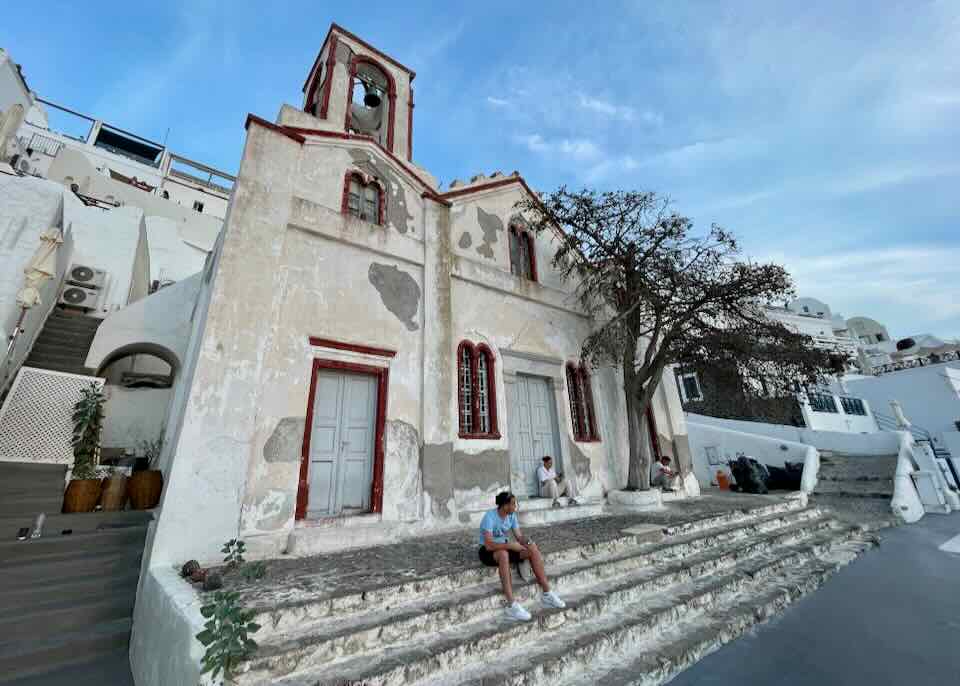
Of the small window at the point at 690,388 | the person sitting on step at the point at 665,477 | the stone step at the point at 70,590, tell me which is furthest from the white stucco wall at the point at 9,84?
the small window at the point at 690,388

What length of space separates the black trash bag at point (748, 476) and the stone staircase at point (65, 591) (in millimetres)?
15080

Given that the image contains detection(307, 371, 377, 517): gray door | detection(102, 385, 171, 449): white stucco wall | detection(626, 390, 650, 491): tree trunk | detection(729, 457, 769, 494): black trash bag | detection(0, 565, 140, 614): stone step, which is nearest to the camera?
detection(0, 565, 140, 614): stone step

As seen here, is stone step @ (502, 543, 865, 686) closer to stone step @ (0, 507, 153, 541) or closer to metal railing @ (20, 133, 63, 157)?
stone step @ (0, 507, 153, 541)

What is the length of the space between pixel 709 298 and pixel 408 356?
683 centimetres

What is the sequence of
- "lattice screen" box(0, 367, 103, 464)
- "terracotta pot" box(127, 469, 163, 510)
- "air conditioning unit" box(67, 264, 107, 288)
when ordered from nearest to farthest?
"terracotta pot" box(127, 469, 163, 510) < "lattice screen" box(0, 367, 103, 464) < "air conditioning unit" box(67, 264, 107, 288)

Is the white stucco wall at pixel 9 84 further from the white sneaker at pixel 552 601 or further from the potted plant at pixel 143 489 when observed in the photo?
the white sneaker at pixel 552 601

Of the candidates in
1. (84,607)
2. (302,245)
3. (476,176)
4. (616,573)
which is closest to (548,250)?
(476,176)

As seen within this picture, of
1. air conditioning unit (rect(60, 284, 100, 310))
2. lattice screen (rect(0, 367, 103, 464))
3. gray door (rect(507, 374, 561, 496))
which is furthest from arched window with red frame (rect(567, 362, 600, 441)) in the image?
air conditioning unit (rect(60, 284, 100, 310))

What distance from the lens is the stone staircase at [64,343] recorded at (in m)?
9.29

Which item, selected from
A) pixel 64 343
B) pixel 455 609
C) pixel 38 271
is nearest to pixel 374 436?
pixel 455 609

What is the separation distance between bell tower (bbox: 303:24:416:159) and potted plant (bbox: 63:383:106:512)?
25.7 ft

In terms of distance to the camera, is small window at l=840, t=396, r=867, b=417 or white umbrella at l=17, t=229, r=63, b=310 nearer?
white umbrella at l=17, t=229, r=63, b=310

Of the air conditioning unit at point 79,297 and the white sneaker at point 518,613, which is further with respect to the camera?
the air conditioning unit at point 79,297

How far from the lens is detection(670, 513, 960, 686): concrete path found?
3068 millimetres
